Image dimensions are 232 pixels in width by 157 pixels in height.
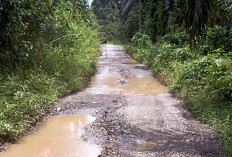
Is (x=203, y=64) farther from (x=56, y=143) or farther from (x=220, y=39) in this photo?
(x=56, y=143)

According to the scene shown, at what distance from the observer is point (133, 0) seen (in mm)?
20438

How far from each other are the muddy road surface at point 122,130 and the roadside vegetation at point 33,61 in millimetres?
340

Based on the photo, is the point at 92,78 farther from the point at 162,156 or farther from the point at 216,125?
the point at 162,156

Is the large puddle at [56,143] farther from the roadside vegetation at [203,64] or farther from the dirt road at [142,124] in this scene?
the roadside vegetation at [203,64]

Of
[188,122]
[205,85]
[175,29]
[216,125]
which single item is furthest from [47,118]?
[175,29]

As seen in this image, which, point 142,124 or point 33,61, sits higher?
point 33,61

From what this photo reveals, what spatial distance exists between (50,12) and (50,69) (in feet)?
4.94

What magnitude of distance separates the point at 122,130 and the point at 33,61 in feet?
11.3

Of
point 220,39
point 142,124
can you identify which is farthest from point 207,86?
point 220,39

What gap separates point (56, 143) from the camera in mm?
4137

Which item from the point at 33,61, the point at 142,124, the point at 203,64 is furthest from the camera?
the point at 33,61

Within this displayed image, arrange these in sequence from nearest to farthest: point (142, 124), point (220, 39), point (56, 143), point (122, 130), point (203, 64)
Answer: point (56, 143), point (122, 130), point (142, 124), point (203, 64), point (220, 39)

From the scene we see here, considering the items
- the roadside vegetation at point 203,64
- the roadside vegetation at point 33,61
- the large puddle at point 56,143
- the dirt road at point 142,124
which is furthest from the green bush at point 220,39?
the large puddle at point 56,143

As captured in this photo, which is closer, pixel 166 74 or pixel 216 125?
pixel 216 125
